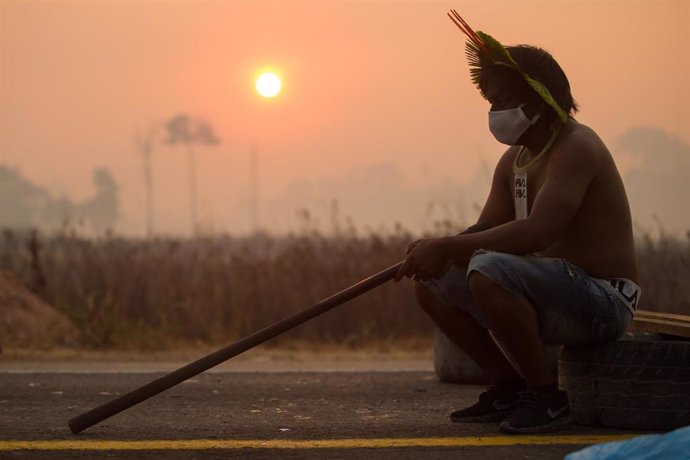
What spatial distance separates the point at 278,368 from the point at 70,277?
4.87m

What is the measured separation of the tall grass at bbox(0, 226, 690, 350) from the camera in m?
11.4

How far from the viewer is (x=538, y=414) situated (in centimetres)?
488

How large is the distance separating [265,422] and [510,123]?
68.9 inches

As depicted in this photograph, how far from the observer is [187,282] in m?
12.8

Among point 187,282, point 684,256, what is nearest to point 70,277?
point 187,282

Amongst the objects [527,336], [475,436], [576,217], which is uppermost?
[576,217]

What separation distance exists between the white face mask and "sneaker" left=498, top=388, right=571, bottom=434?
1.08 m

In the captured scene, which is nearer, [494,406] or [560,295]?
[560,295]

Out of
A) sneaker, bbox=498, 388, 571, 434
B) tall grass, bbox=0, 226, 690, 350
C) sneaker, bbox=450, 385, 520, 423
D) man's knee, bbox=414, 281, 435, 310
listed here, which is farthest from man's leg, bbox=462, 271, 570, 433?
tall grass, bbox=0, 226, 690, 350

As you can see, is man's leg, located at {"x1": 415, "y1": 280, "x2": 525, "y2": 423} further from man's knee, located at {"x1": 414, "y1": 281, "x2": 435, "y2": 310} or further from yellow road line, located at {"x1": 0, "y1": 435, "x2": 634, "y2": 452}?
yellow road line, located at {"x1": 0, "y1": 435, "x2": 634, "y2": 452}

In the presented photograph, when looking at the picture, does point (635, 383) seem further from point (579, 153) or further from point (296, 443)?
point (296, 443)

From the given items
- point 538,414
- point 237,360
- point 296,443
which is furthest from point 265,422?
point 237,360

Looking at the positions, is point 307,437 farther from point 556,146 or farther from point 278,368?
point 278,368

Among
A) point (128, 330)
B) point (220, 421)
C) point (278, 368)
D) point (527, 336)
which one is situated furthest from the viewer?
point (128, 330)
